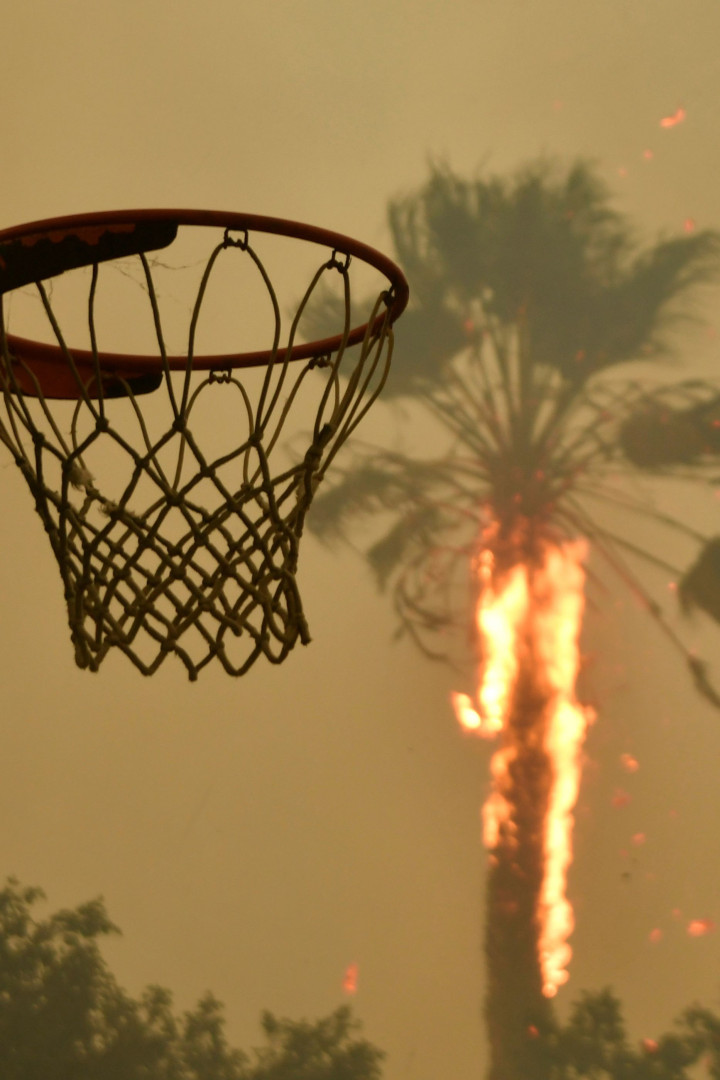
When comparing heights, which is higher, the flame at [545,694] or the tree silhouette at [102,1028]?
the flame at [545,694]

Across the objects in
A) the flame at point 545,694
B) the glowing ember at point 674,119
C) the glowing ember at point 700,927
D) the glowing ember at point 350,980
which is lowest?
the glowing ember at point 700,927

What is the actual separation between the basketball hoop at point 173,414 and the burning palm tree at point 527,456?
0.21 meters

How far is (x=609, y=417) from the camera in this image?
2.36 m

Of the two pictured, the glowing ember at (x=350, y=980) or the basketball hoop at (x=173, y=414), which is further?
the glowing ember at (x=350, y=980)

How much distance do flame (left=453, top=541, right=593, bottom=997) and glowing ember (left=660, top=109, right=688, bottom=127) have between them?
3.50ft

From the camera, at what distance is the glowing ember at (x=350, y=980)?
7.01ft

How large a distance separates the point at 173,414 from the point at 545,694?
105 cm

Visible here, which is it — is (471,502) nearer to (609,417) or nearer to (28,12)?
(609,417)

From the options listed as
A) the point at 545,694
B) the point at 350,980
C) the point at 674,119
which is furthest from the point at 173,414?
the point at 674,119

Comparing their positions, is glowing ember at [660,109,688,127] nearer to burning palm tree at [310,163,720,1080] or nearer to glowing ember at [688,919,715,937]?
burning palm tree at [310,163,720,1080]

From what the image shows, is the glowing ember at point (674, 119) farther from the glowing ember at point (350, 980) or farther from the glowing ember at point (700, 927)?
the glowing ember at point (350, 980)

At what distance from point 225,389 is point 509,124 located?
0.99m

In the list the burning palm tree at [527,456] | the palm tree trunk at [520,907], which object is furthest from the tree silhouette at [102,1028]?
the burning palm tree at [527,456]

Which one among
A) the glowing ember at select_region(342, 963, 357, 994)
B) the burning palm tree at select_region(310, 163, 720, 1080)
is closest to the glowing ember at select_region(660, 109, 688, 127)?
the burning palm tree at select_region(310, 163, 720, 1080)
